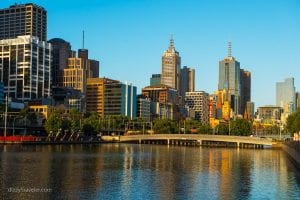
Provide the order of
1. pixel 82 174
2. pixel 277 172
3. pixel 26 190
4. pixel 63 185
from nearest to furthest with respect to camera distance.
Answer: pixel 26 190, pixel 63 185, pixel 82 174, pixel 277 172

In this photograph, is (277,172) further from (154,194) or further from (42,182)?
(42,182)

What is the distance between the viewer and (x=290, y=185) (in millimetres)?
76375

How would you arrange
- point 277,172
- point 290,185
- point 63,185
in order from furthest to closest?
point 277,172
point 290,185
point 63,185

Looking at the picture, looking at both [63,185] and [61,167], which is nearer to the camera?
[63,185]

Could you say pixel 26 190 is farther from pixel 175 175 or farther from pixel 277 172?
pixel 277 172

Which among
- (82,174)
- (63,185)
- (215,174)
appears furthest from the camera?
(215,174)

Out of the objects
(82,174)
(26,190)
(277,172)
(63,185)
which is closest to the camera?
(26,190)

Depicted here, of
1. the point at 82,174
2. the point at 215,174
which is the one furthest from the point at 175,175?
the point at 82,174

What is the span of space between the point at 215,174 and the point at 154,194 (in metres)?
27.2

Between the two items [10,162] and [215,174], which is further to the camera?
[10,162]

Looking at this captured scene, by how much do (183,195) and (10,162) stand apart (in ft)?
151

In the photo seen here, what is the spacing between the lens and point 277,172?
9631 cm

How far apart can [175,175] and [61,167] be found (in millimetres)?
20862

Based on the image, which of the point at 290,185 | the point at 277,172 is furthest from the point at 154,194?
the point at 277,172
